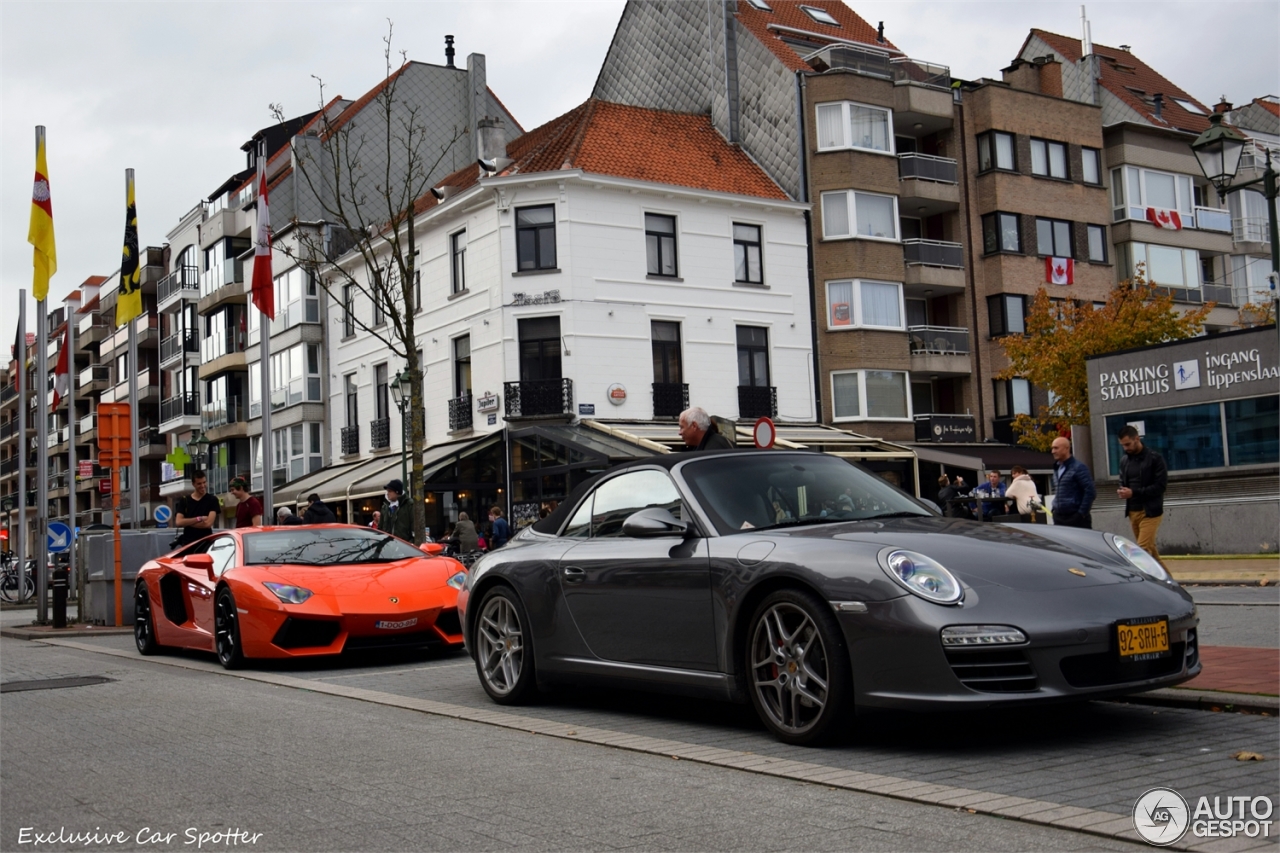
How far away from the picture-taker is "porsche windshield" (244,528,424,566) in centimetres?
1212

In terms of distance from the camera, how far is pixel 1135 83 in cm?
5481

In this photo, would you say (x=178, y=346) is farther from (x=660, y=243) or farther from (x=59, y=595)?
(x=59, y=595)

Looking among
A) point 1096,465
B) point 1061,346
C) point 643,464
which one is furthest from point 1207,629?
point 1061,346

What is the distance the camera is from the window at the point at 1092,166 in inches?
1802

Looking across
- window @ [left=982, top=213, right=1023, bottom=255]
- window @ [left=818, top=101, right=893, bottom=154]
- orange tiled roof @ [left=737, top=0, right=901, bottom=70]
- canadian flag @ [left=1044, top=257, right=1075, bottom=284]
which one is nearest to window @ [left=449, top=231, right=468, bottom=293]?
window @ [left=818, top=101, right=893, bottom=154]

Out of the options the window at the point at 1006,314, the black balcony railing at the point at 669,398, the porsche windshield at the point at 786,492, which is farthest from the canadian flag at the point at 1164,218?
the porsche windshield at the point at 786,492

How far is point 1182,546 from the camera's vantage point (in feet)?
78.3

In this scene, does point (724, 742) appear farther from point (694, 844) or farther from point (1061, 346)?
point (1061, 346)

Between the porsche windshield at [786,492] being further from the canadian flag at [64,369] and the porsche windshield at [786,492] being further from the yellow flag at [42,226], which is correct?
the canadian flag at [64,369]

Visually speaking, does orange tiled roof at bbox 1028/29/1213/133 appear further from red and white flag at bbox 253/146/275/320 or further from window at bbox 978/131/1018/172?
red and white flag at bbox 253/146/275/320

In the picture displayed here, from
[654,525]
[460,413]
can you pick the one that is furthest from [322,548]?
[460,413]

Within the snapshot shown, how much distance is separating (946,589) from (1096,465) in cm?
2177

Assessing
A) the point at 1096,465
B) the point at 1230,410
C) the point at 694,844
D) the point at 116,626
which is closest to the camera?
the point at 694,844

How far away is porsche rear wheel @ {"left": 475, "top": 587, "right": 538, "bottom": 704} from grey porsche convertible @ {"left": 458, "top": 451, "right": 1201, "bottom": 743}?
21 millimetres
